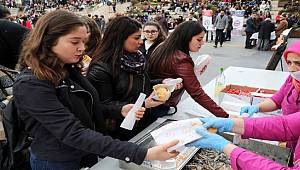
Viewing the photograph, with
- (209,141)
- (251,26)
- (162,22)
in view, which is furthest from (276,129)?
(251,26)

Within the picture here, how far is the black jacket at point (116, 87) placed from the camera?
66.4 inches

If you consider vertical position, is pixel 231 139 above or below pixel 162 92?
below

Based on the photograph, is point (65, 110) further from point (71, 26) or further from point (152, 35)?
point (152, 35)

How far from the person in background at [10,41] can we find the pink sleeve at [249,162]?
1.93 meters

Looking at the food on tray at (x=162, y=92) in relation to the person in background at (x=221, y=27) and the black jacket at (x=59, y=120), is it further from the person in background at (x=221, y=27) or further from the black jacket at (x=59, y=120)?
the person in background at (x=221, y=27)

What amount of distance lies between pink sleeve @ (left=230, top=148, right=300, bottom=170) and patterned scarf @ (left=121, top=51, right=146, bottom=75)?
2.82 ft

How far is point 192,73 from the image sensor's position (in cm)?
201

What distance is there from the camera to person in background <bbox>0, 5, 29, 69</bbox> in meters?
2.31

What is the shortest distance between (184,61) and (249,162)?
1.04 metres

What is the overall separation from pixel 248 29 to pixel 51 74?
950 cm

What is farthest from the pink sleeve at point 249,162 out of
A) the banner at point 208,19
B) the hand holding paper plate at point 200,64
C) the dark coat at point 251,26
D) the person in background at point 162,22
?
the banner at point 208,19

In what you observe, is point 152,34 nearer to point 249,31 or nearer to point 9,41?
point 9,41

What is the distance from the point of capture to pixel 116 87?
1.76 meters

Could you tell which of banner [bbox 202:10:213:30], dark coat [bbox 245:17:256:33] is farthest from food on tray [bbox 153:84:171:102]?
banner [bbox 202:10:213:30]
